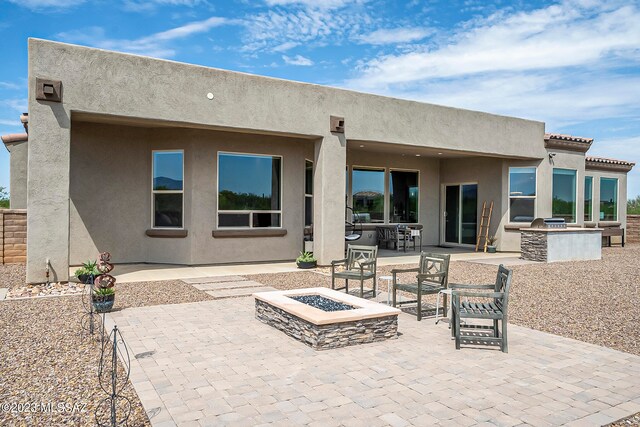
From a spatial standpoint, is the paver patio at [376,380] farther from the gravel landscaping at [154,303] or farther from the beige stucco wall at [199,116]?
the beige stucco wall at [199,116]

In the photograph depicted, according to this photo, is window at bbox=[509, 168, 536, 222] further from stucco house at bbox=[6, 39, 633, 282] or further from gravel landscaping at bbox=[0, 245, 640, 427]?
gravel landscaping at bbox=[0, 245, 640, 427]

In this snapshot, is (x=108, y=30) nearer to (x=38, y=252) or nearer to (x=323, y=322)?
(x=38, y=252)

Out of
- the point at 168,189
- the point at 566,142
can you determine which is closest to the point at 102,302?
the point at 168,189

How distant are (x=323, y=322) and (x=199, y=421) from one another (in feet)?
6.58

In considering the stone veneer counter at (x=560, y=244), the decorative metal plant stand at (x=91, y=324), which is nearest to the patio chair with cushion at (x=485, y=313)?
the decorative metal plant stand at (x=91, y=324)

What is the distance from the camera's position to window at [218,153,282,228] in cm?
1235

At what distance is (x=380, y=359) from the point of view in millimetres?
4945

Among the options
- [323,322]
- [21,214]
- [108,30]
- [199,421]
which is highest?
[108,30]

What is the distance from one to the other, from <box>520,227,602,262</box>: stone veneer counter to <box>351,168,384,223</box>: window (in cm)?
516

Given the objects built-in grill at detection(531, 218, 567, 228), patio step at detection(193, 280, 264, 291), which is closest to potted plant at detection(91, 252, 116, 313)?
patio step at detection(193, 280, 264, 291)

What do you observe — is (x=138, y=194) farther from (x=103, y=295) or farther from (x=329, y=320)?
(x=329, y=320)

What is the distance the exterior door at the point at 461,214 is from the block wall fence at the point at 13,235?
1467 cm

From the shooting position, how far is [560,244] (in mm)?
14273

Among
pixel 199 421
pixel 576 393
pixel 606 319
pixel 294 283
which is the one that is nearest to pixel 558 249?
pixel 606 319
